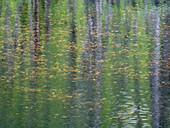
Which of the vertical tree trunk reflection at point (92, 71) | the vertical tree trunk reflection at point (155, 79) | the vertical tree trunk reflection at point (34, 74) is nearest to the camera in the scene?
the vertical tree trunk reflection at point (34, 74)

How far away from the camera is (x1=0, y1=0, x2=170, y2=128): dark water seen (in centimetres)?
1673

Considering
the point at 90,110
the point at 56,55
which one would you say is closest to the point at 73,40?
the point at 56,55

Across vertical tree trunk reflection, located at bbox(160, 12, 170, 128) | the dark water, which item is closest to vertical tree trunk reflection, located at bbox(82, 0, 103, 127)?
the dark water

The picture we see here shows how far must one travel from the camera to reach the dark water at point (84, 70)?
54.9 ft

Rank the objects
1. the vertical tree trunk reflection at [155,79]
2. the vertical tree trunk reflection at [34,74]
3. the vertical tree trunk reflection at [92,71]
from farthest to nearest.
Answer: the vertical tree trunk reflection at [92,71]
the vertical tree trunk reflection at [155,79]
the vertical tree trunk reflection at [34,74]

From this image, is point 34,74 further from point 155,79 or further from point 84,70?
point 155,79

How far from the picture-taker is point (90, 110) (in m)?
17.3

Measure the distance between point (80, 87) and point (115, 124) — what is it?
15.2 ft

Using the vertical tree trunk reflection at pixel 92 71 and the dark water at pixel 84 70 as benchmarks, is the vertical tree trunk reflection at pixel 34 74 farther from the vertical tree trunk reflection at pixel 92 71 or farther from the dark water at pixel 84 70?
the vertical tree trunk reflection at pixel 92 71

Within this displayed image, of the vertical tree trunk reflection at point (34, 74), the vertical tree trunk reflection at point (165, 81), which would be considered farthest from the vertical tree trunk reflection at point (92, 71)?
the vertical tree trunk reflection at point (165, 81)

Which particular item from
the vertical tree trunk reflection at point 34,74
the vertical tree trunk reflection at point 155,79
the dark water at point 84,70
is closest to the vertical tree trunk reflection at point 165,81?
the dark water at point 84,70

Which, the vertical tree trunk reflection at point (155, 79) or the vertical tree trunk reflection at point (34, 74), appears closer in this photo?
the vertical tree trunk reflection at point (34, 74)

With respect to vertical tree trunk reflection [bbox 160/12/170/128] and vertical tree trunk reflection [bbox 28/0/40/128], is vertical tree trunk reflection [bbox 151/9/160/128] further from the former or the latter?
vertical tree trunk reflection [bbox 28/0/40/128]

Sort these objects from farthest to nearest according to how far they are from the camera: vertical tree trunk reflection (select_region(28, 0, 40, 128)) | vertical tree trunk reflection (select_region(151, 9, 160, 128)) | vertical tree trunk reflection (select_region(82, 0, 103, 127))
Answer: vertical tree trunk reflection (select_region(82, 0, 103, 127))
vertical tree trunk reflection (select_region(151, 9, 160, 128))
vertical tree trunk reflection (select_region(28, 0, 40, 128))
